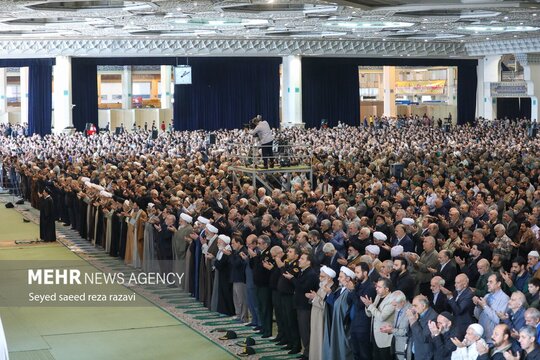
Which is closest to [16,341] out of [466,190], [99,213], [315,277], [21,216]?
[315,277]

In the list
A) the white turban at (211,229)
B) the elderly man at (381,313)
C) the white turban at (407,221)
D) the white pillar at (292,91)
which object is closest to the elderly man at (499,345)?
the elderly man at (381,313)

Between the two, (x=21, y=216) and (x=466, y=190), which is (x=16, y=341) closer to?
(x=466, y=190)

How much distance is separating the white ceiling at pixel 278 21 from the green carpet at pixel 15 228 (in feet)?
19.2

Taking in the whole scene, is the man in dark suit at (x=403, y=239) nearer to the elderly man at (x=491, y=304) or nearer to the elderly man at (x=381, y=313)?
the elderly man at (x=381, y=313)

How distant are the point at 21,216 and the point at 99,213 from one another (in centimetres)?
719

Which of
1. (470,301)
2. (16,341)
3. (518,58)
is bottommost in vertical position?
(16,341)

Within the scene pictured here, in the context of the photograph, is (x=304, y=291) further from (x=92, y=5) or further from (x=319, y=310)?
(x=92, y=5)

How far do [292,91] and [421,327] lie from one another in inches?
1515

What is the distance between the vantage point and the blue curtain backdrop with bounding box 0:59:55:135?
45.6 m

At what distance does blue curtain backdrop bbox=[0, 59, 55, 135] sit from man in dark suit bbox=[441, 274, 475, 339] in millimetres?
38282

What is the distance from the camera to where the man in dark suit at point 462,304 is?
958 centimetres

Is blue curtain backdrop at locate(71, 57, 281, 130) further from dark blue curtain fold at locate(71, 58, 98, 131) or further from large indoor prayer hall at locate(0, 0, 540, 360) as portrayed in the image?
dark blue curtain fold at locate(71, 58, 98, 131)

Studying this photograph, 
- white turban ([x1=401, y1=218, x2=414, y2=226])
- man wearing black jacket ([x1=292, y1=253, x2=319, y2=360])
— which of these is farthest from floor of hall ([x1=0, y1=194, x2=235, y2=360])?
white turban ([x1=401, y1=218, x2=414, y2=226])

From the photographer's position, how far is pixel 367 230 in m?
13.5
